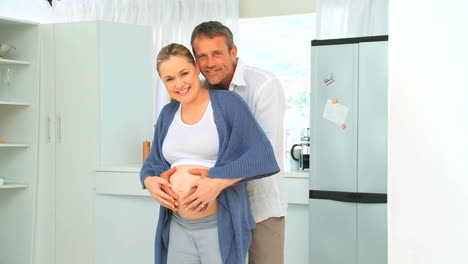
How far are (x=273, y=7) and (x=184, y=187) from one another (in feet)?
11.6

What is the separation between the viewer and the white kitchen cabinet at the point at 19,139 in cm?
388

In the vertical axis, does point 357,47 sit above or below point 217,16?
below

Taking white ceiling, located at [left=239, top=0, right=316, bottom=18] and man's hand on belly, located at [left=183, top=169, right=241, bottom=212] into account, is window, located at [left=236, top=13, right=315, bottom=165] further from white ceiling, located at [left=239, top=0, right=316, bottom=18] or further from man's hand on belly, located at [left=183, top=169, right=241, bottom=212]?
man's hand on belly, located at [left=183, top=169, right=241, bottom=212]

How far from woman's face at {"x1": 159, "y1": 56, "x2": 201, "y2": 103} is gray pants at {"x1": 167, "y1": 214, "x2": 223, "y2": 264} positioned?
41cm

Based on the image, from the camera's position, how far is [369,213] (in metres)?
3.45

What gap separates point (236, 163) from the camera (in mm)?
1724

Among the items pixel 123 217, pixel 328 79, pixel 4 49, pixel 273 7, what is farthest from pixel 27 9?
pixel 328 79

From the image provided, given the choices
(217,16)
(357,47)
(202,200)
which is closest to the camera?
(202,200)
